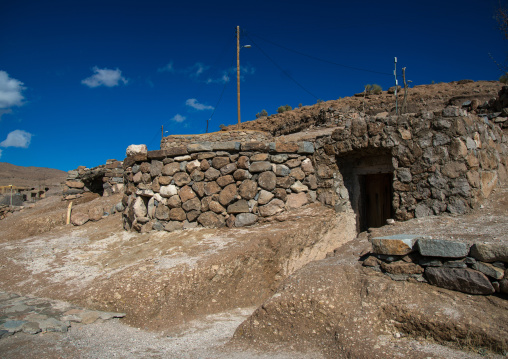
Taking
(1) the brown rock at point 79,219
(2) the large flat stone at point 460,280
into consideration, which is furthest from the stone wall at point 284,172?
(2) the large flat stone at point 460,280

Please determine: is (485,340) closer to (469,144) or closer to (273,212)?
(469,144)

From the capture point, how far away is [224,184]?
5820 millimetres

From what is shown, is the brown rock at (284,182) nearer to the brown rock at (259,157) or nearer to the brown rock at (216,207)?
the brown rock at (259,157)

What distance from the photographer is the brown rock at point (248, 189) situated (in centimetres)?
575

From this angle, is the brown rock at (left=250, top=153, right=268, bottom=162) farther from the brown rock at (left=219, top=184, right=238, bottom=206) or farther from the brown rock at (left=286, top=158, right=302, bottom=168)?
the brown rock at (left=219, top=184, right=238, bottom=206)

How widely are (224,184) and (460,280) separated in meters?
3.95

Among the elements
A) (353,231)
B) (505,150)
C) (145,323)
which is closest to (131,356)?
(145,323)

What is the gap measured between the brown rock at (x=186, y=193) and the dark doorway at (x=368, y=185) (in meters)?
2.83

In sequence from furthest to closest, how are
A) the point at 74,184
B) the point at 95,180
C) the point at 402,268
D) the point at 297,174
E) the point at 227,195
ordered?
the point at 95,180 → the point at 74,184 → the point at 297,174 → the point at 227,195 → the point at 402,268

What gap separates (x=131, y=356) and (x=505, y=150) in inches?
276

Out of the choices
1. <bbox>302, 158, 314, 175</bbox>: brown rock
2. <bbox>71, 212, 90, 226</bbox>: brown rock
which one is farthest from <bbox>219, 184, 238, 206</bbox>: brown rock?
<bbox>71, 212, 90, 226</bbox>: brown rock

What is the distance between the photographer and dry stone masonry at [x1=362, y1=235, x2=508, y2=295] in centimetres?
261

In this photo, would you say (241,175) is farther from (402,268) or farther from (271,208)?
(402,268)

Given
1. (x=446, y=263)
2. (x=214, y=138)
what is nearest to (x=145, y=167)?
(x=446, y=263)
